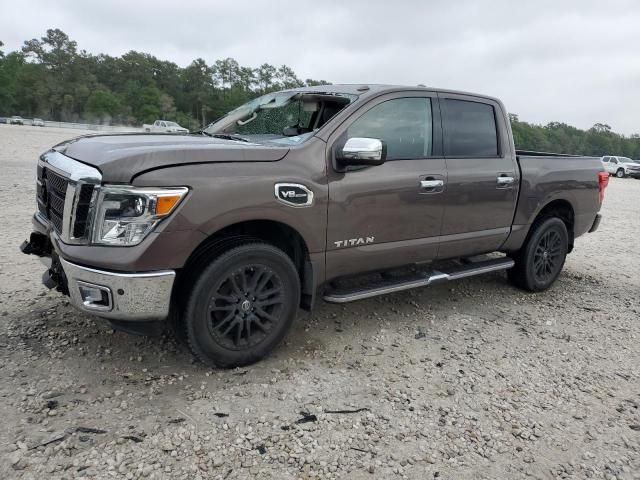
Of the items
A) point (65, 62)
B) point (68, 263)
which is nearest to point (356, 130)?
point (68, 263)

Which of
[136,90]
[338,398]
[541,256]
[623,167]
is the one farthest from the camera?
[136,90]

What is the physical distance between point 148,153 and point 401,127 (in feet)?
6.65

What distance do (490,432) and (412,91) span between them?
263cm

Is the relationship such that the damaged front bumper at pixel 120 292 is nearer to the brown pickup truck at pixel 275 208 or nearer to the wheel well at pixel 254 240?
the brown pickup truck at pixel 275 208

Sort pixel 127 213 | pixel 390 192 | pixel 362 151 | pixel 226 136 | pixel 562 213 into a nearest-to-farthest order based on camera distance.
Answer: pixel 127 213 < pixel 362 151 < pixel 390 192 < pixel 226 136 < pixel 562 213

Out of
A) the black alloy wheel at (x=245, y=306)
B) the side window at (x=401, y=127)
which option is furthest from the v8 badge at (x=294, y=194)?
the side window at (x=401, y=127)

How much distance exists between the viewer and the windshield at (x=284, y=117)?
3.81 metres

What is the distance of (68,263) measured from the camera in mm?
2840

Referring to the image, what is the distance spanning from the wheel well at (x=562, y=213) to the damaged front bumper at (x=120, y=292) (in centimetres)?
393

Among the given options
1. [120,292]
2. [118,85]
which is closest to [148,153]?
[120,292]

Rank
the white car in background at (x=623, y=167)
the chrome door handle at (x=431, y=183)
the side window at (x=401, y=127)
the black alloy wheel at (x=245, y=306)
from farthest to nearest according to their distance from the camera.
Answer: the white car in background at (x=623, y=167)
the chrome door handle at (x=431, y=183)
the side window at (x=401, y=127)
the black alloy wheel at (x=245, y=306)

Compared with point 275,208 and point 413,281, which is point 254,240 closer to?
point 275,208

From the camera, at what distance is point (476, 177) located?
172 inches

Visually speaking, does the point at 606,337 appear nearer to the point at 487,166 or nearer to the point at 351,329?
the point at 487,166
